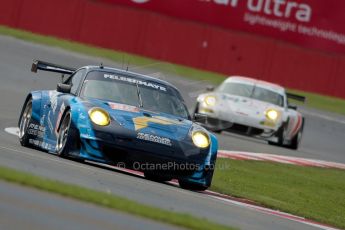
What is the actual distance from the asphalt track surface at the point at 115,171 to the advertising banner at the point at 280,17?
127 inches

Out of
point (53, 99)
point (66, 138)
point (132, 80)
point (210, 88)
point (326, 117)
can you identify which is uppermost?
point (132, 80)

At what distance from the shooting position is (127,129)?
11266 mm

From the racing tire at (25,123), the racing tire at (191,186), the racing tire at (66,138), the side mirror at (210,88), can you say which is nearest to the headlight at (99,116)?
the racing tire at (66,138)

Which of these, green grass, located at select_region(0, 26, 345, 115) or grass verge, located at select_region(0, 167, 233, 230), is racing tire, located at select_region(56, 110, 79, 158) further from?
green grass, located at select_region(0, 26, 345, 115)

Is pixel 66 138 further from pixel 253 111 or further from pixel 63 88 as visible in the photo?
pixel 253 111

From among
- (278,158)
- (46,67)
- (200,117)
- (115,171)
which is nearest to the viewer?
(115,171)

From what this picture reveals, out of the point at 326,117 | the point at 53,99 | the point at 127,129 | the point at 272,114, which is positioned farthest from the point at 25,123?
the point at 326,117

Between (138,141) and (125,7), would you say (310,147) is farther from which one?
(138,141)

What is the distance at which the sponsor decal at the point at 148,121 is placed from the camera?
11.4 metres

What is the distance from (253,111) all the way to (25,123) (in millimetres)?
8141

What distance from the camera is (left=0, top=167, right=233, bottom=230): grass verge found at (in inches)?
296

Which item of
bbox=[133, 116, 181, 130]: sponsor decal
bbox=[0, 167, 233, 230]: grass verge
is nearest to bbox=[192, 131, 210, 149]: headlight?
bbox=[133, 116, 181, 130]: sponsor decal

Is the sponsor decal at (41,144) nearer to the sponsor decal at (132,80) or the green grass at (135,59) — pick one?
the sponsor decal at (132,80)

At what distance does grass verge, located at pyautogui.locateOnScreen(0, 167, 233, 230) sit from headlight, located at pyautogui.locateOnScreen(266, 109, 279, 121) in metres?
12.8
